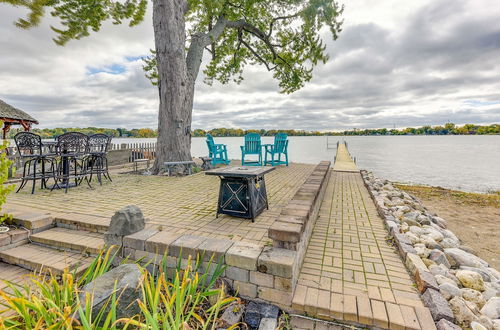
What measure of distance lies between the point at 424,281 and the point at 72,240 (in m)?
3.62

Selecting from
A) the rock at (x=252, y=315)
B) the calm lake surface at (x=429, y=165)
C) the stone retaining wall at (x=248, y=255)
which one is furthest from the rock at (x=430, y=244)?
the calm lake surface at (x=429, y=165)

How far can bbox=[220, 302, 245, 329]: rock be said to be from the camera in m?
1.76

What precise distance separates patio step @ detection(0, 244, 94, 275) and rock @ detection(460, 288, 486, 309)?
3.62 m

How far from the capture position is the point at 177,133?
708 centimetres

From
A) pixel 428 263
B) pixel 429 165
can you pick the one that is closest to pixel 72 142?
pixel 428 263

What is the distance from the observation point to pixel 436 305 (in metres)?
1.75

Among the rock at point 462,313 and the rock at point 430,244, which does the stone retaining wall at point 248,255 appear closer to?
the rock at point 462,313

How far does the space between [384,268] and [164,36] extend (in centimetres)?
734

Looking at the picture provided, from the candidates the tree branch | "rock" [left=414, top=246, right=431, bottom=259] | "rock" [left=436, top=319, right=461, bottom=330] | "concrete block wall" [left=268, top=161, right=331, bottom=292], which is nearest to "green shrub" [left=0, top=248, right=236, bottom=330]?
"concrete block wall" [left=268, top=161, right=331, bottom=292]

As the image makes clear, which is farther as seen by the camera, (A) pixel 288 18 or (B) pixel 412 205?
(A) pixel 288 18

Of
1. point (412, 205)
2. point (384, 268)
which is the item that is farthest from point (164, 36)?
point (412, 205)

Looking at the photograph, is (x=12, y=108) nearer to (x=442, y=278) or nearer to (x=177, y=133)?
(x=177, y=133)

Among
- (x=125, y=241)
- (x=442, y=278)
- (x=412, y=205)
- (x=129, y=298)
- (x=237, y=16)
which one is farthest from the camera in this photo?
(x=237, y=16)

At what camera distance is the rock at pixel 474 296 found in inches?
82.5
